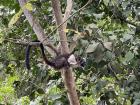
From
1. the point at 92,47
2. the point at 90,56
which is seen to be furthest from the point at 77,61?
the point at 92,47

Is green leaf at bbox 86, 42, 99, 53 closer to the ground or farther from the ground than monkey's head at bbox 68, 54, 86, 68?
farther from the ground

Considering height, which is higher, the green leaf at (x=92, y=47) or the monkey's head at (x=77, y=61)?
the green leaf at (x=92, y=47)

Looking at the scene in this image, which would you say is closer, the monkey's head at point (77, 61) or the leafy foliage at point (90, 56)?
the monkey's head at point (77, 61)

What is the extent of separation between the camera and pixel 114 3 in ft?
4.40

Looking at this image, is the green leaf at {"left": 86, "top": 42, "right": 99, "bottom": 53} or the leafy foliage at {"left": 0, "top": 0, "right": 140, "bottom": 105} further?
the leafy foliage at {"left": 0, "top": 0, "right": 140, "bottom": 105}

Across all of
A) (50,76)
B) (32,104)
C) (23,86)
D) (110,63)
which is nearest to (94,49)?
(110,63)

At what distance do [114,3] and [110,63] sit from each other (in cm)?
28

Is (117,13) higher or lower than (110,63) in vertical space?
higher

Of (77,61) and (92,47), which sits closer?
(92,47)

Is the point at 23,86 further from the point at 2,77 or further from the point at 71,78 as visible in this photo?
the point at 71,78

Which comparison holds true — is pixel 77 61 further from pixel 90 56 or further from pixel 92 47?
pixel 92 47

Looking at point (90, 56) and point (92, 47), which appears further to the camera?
point (90, 56)

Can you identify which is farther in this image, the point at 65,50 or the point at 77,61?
the point at 77,61

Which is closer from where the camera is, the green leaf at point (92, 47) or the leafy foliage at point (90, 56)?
the green leaf at point (92, 47)
